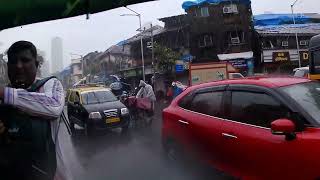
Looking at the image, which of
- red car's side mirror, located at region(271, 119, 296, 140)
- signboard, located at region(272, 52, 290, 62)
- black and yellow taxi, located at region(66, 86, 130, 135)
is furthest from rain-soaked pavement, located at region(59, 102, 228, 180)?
signboard, located at region(272, 52, 290, 62)

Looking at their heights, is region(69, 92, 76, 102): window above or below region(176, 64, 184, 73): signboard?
below

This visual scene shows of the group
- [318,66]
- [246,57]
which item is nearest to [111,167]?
[318,66]

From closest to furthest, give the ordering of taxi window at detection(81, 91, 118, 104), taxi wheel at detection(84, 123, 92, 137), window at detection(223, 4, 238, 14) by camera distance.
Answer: taxi wheel at detection(84, 123, 92, 137), taxi window at detection(81, 91, 118, 104), window at detection(223, 4, 238, 14)

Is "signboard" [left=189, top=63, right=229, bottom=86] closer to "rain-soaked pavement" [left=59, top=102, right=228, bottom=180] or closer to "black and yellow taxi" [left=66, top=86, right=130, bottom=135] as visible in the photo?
"black and yellow taxi" [left=66, top=86, right=130, bottom=135]

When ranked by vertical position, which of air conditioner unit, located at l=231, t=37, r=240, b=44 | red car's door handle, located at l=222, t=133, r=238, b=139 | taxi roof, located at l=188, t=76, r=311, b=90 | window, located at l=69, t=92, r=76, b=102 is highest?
air conditioner unit, located at l=231, t=37, r=240, b=44

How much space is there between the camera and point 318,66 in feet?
44.0

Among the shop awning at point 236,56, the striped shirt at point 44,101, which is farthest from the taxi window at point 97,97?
the shop awning at point 236,56

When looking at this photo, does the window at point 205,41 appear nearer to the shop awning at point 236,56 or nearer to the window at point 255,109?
the shop awning at point 236,56

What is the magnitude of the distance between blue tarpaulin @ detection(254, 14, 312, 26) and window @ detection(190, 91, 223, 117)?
163 ft

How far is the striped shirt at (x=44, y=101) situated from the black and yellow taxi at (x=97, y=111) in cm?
1331

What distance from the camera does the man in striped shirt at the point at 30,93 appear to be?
2104 mm

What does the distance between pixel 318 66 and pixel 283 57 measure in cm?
3313

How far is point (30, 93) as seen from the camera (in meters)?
2.15

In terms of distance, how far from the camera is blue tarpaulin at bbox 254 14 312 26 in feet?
184
